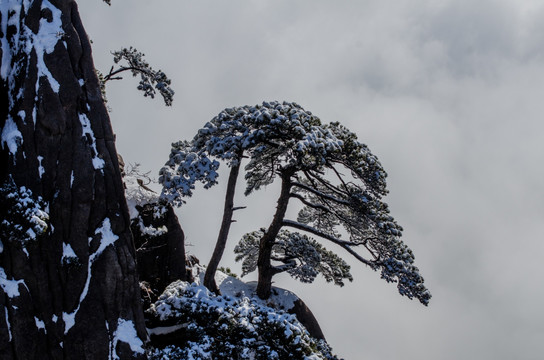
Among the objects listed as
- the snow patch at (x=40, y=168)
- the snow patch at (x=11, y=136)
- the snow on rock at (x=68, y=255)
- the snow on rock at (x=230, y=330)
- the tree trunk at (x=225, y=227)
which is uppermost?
the tree trunk at (x=225, y=227)

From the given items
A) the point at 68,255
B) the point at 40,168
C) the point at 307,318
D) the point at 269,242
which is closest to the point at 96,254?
the point at 68,255

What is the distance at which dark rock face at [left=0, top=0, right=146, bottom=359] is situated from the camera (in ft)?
31.0

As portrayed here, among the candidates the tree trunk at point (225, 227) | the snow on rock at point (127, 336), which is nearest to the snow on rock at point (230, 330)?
the snow on rock at point (127, 336)

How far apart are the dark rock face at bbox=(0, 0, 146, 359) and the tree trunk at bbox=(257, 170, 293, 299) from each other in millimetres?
7014

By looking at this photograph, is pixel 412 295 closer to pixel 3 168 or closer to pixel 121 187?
pixel 121 187

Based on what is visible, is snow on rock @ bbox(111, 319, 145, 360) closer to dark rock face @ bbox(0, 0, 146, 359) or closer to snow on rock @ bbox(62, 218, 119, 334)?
dark rock face @ bbox(0, 0, 146, 359)

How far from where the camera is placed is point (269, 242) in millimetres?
17094

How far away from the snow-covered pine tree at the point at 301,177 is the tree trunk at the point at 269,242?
0.04m

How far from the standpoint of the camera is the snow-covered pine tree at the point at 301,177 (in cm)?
1339

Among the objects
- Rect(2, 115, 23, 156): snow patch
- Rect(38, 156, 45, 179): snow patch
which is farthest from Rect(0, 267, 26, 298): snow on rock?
Rect(2, 115, 23, 156): snow patch

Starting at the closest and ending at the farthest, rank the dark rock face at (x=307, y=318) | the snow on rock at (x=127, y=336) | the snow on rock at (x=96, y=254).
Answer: the snow on rock at (x=96, y=254), the snow on rock at (x=127, y=336), the dark rock face at (x=307, y=318)

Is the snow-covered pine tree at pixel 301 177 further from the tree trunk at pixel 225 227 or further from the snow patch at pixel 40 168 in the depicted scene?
the snow patch at pixel 40 168

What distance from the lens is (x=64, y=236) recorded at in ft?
32.4

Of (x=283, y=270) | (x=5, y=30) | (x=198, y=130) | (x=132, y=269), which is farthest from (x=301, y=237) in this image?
(x=5, y=30)
